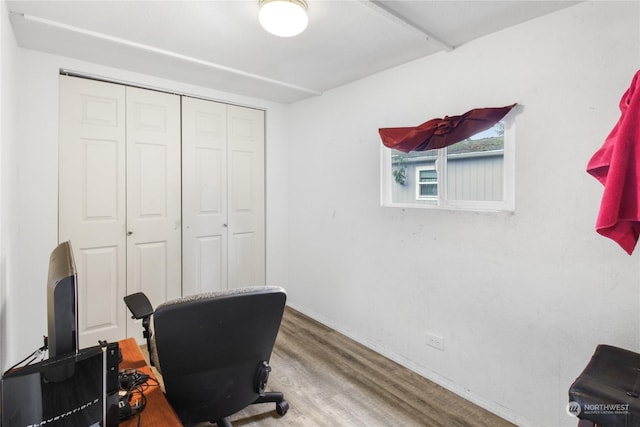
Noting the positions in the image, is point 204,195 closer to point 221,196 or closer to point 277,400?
point 221,196

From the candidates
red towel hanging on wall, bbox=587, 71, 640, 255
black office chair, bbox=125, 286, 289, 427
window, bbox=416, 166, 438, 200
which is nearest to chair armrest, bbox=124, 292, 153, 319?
black office chair, bbox=125, 286, 289, 427

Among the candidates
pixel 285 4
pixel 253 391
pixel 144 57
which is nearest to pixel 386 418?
pixel 253 391

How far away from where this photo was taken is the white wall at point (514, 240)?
159cm

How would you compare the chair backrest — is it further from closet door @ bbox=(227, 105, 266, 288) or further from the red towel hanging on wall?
closet door @ bbox=(227, 105, 266, 288)

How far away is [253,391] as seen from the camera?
62.6 inches

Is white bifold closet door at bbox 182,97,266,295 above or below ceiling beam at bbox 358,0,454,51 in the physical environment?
below

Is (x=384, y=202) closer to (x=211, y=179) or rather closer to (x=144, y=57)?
(x=211, y=179)

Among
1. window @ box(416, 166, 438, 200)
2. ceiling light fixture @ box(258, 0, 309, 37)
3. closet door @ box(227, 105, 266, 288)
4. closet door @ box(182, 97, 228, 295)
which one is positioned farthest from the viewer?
closet door @ box(227, 105, 266, 288)

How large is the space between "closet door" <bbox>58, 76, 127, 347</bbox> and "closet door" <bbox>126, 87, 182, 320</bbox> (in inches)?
3.0

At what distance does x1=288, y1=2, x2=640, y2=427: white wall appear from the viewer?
1594 mm

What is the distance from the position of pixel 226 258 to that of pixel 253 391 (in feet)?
6.31

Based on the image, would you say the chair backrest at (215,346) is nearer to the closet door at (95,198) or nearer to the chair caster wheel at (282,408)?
the chair caster wheel at (282,408)

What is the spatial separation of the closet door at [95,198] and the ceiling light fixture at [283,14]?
5.81 feet

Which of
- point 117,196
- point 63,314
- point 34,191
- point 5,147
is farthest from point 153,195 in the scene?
point 63,314
